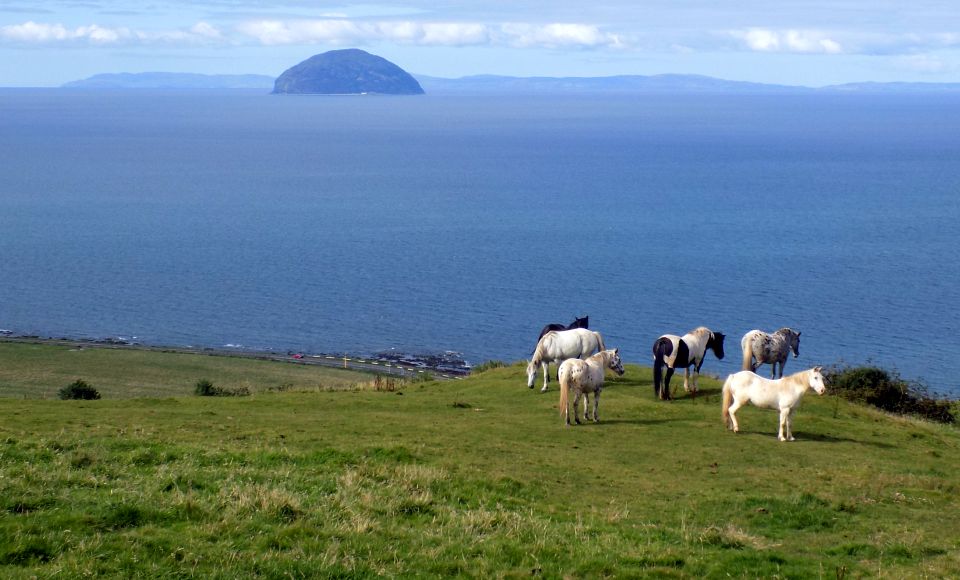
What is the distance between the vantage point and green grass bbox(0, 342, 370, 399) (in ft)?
165

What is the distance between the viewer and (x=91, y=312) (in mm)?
81688

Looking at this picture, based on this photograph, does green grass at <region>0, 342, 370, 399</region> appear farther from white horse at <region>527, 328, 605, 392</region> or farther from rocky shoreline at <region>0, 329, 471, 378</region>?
white horse at <region>527, 328, 605, 392</region>

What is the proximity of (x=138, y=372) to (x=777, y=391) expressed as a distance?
43.2 meters

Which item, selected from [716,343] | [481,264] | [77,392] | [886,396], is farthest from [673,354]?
[481,264]

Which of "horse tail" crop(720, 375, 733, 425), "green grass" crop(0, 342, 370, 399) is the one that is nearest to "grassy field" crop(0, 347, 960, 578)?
"horse tail" crop(720, 375, 733, 425)

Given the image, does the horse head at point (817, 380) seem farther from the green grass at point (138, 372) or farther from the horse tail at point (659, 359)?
the green grass at point (138, 372)

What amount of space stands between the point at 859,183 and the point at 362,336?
132 meters

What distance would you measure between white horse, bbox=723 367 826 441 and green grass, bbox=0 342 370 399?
88.0 ft

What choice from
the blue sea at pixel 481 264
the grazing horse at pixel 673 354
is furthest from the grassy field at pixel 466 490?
the blue sea at pixel 481 264

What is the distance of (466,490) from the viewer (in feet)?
53.9

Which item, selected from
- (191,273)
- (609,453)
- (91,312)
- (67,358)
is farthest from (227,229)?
(609,453)

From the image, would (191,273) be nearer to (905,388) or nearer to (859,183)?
(905,388)

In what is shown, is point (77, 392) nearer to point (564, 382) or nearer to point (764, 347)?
point (564, 382)

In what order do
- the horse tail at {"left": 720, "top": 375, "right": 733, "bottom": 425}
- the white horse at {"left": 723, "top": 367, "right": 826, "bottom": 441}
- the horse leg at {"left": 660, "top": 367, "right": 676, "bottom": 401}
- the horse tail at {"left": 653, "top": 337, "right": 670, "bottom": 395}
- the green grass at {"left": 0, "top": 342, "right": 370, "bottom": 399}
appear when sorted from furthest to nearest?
the green grass at {"left": 0, "top": 342, "right": 370, "bottom": 399}
the horse leg at {"left": 660, "top": 367, "right": 676, "bottom": 401}
the horse tail at {"left": 653, "top": 337, "right": 670, "bottom": 395}
the horse tail at {"left": 720, "top": 375, "right": 733, "bottom": 425}
the white horse at {"left": 723, "top": 367, "right": 826, "bottom": 441}
